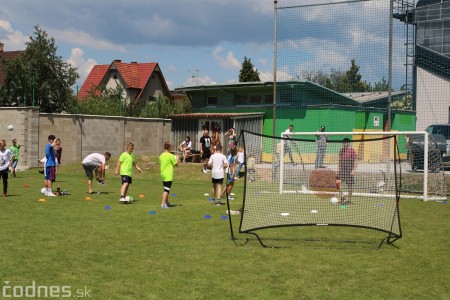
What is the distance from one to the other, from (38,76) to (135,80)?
23.0m

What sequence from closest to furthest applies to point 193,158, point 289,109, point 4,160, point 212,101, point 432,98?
point 4,160 → point 432,98 → point 289,109 → point 193,158 → point 212,101

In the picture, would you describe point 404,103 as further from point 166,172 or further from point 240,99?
point 240,99

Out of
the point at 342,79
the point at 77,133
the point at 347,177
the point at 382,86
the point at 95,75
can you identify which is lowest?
the point at 347,177

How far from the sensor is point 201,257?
9062 millimetres

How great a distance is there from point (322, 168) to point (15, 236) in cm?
866

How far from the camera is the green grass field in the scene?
7.28m

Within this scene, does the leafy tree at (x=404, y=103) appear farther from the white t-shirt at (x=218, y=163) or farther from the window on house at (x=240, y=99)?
the window on house at (x=240, y=99)

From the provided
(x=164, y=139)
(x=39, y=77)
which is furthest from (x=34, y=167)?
(x=39, y=77)

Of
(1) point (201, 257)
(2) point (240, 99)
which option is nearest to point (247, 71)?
(2) point (240, 99)

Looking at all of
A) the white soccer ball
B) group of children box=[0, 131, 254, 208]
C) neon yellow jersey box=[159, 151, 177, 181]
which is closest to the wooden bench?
group of children box=[0, 131, 254, 208]

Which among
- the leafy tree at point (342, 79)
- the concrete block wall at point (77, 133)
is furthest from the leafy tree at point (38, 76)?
the leafy tree at point (342, 79)

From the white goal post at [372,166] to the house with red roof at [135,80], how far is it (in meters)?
47.2

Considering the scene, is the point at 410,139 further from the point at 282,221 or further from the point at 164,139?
the point at 164,139

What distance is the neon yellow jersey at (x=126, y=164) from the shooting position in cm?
1606
